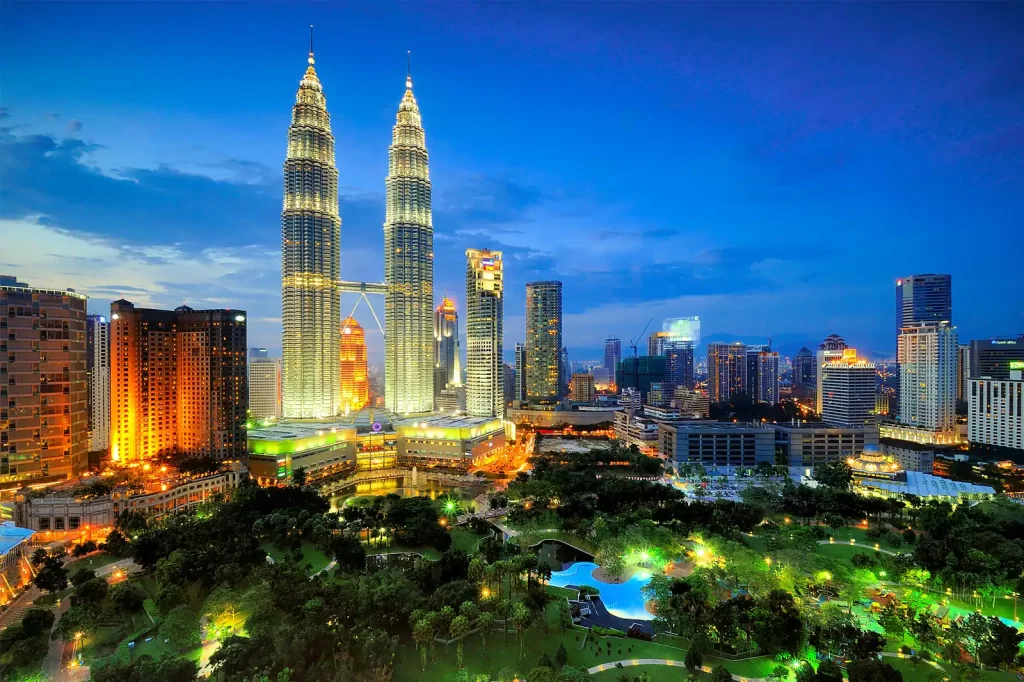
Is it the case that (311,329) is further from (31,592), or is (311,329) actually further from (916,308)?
(916,308)

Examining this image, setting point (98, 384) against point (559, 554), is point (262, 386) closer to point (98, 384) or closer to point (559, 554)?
point (98, 384)

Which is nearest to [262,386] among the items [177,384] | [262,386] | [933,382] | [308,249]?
[262,386]

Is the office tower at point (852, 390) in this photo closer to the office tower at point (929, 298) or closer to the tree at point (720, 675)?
the office tower at point (929, 298)

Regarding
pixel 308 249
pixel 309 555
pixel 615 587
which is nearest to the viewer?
pixel 615 587

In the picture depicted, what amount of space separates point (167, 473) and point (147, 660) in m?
25.4

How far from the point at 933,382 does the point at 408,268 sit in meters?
62.0

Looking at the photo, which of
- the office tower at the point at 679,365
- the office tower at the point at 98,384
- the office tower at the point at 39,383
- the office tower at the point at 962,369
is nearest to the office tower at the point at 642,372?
the office tower at the point at 679,365

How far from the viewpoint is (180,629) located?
61.7ft

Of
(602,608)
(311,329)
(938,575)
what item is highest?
(311,329)

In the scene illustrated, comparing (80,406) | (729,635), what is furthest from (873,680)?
(80,406)

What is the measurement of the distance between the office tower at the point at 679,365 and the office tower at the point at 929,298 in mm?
39850

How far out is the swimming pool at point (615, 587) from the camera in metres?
23.4

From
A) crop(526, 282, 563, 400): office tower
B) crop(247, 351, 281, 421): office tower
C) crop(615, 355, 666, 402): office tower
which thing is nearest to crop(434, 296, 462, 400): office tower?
crop(526, 282, 563, 400): office tower

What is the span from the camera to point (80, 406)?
35.7 metres
